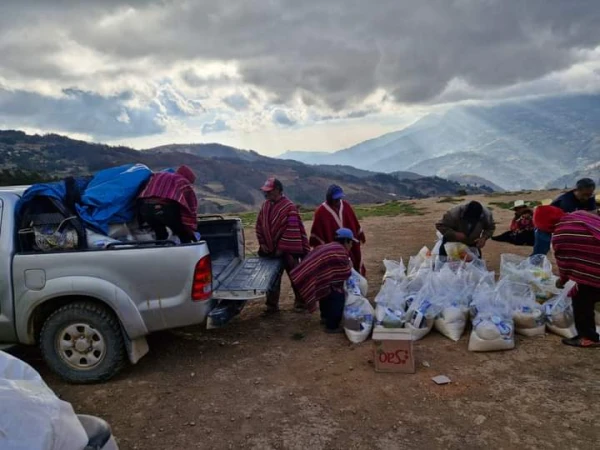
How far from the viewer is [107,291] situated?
4.07 meters

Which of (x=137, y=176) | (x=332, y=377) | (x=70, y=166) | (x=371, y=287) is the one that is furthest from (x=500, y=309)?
(x=70, y=166)

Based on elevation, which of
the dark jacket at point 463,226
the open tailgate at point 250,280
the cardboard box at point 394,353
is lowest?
the cardboard box at point 394,353

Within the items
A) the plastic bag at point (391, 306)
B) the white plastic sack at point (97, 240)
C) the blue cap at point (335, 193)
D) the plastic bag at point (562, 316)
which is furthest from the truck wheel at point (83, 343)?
the plastic bag at point (562, 316)

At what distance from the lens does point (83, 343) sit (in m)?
4.16

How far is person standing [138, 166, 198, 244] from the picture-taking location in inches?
183

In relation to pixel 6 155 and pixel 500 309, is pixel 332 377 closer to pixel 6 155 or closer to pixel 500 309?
pixel 500 309

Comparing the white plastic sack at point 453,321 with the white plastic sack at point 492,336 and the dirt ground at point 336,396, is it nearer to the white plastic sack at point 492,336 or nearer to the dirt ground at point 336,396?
the dirt ground at point 336,396

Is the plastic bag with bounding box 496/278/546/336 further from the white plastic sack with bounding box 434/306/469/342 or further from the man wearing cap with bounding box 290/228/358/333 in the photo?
the man wearing cap with bounding box 290/228/358/333

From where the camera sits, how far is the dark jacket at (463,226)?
5957 mm

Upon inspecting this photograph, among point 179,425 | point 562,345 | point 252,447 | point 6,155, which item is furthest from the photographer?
point 6,155

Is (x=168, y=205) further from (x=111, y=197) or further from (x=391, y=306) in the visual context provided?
(x=391, y=306)

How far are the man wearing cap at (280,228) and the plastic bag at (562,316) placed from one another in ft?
9.38

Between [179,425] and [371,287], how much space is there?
13.9 ft

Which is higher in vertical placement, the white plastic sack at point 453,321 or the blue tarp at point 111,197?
the blue tarp at point 111,197
